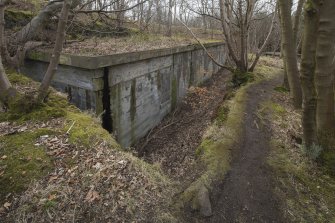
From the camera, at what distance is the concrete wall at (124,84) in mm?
5246


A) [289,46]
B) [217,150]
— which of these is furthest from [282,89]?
[217,150]

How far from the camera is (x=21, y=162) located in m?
3.11

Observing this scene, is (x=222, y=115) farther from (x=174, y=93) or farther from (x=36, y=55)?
(x=36, y=55)

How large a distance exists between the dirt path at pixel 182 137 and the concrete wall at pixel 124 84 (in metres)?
0.39

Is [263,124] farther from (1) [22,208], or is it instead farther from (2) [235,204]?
(1) [22,208]

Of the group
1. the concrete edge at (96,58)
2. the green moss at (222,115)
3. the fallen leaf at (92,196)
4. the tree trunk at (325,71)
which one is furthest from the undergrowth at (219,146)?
the concrete edge at (96,58)

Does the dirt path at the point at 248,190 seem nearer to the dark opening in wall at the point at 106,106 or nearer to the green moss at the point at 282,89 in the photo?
the dark opening in wall at the point at 106,106

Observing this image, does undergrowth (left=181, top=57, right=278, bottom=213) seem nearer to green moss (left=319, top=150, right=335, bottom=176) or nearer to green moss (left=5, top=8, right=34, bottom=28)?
green moss (left=319, top=150, right=335, bottom=176)

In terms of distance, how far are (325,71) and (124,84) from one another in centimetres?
401

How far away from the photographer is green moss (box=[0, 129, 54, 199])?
285cm

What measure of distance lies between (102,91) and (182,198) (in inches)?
120

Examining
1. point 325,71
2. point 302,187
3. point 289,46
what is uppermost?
point 289,46

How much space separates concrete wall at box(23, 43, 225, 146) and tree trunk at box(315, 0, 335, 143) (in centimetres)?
377

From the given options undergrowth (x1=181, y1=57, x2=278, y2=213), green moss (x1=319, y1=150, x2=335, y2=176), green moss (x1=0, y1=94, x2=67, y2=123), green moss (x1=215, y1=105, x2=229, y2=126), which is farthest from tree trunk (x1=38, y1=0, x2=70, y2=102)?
green moss (x1=319, y1=150, x2=335, y2=176)
